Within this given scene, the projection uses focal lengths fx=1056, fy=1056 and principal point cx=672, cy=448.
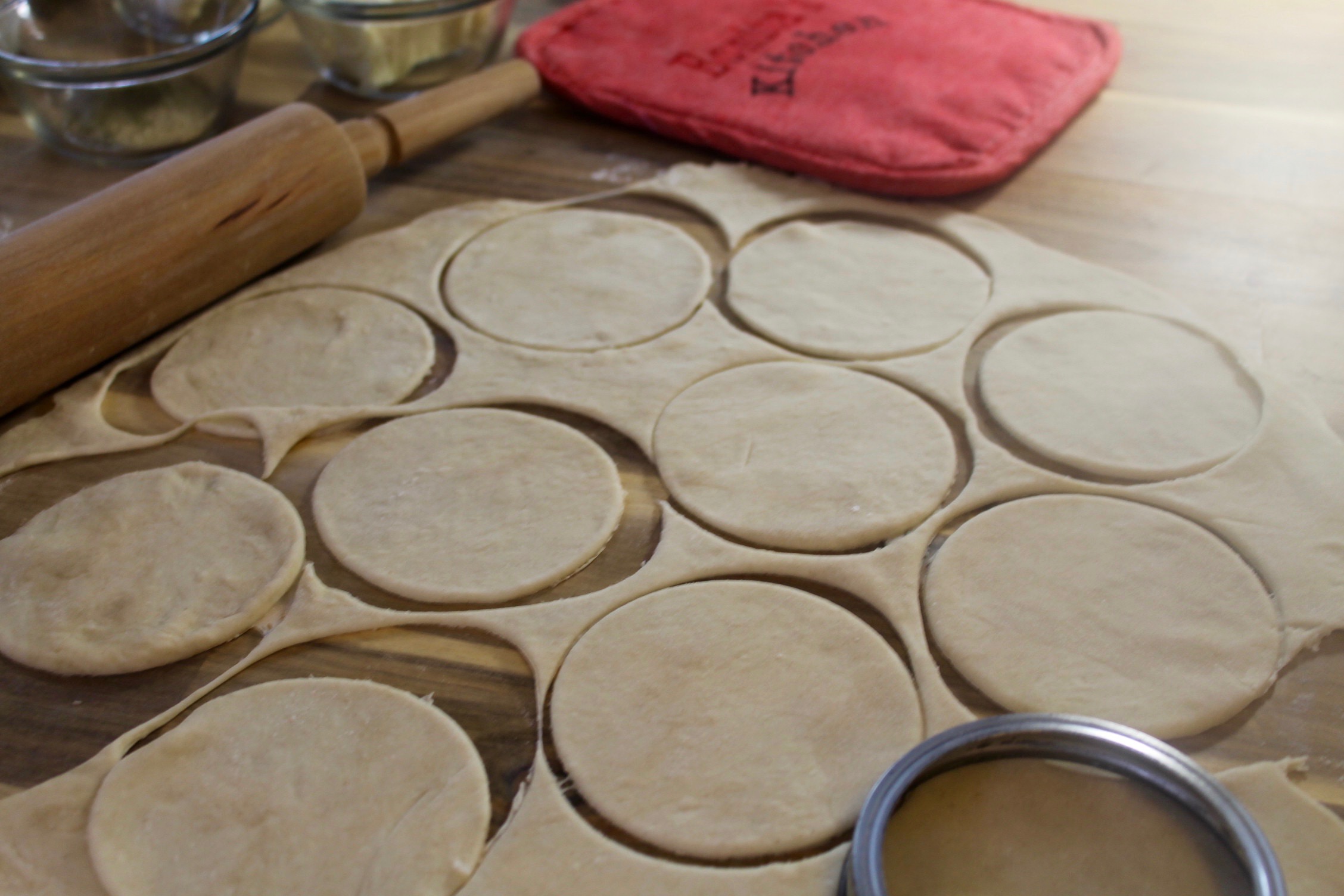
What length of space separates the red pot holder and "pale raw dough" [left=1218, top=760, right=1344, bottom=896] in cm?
84

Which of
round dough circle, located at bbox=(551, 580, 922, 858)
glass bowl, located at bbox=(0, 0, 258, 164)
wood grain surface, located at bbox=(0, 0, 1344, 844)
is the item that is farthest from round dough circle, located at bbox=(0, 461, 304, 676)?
glass bowl, located at bbox=(0, 0, 258, 164)

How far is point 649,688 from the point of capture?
82 cm

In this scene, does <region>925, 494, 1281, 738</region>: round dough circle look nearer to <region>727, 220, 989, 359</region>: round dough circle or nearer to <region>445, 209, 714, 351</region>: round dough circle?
<region>727, 220, 989, 359</region>: round dough circle

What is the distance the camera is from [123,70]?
4.29ft

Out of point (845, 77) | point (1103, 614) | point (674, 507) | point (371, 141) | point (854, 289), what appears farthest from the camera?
point (845, 77)

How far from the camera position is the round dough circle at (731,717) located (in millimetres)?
741

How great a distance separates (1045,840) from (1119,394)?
A: 0.54 meters

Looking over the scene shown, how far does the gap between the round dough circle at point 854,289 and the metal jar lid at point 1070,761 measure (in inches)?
20.0

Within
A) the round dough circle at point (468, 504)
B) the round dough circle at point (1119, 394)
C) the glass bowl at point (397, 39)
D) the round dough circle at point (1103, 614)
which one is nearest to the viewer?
the round dough circle at point (1103, 614)

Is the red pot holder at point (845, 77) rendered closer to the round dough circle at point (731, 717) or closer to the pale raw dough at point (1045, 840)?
the round dough circle at point (731, 717)

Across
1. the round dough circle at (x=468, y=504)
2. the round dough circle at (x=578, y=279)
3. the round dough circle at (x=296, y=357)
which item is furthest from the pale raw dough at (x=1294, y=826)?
the round dough circle at (x=296, y=357)

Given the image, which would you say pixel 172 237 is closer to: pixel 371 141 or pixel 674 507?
pixel 371 141

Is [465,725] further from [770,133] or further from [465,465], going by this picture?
[770,133]

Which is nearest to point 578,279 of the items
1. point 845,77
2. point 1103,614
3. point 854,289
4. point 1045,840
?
point 854,289
